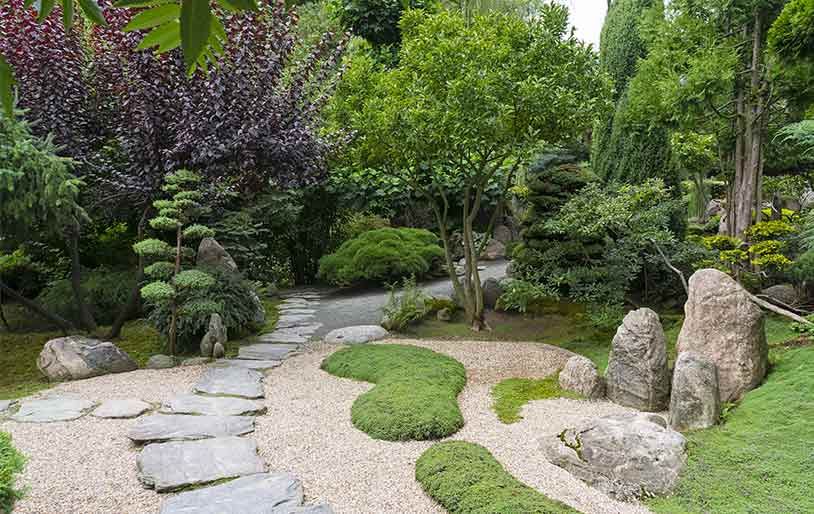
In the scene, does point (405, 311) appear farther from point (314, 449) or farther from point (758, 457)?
point (758, 457)

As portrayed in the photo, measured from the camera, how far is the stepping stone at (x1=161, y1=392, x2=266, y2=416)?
3.83 meters

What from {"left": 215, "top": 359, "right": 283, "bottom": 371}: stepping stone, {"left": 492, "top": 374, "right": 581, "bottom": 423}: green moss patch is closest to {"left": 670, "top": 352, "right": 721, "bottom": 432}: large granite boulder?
{"left": 492, "top": 374, "right": 581, "bottom": 423}: green moss patch

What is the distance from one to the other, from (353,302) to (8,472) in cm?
665

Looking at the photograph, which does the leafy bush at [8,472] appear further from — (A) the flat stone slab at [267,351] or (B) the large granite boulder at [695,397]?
(B) the large granite boulder at [695,397]

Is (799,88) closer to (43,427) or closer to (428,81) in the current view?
(428,81)

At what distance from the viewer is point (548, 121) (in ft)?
19.1

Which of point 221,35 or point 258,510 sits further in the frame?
point 258,510

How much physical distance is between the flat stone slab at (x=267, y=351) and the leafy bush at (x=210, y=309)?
0.37 metres

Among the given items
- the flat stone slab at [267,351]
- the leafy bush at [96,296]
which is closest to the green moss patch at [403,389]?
the flat stone slab at [267,351]

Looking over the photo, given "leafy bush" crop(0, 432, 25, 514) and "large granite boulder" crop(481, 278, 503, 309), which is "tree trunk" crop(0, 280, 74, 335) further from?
"large granite boulder" crop(481, 278, 503, 309)

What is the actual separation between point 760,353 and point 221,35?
14.6 ft

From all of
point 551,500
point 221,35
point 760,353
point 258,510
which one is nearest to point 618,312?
point 760,353

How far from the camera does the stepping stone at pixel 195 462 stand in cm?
278

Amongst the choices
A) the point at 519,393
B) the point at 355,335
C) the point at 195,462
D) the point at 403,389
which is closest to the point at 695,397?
the point at 519,393
